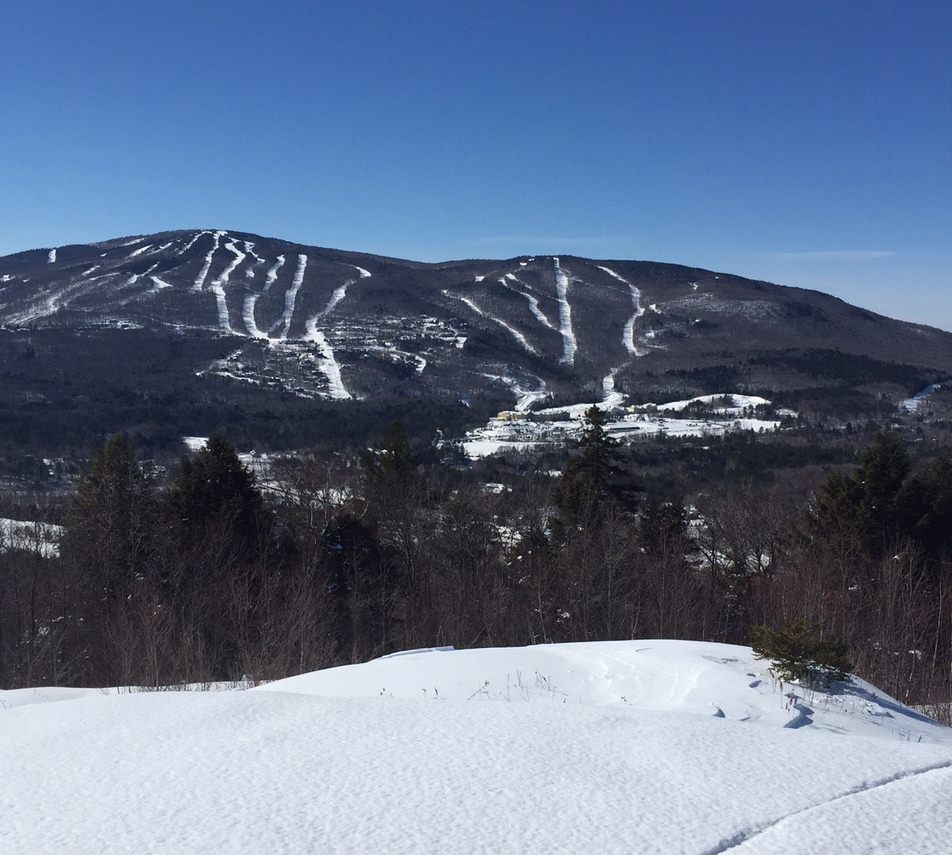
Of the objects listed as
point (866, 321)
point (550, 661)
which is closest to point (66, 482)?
point (550, 661)

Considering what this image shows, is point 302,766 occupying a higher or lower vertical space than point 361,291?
lower

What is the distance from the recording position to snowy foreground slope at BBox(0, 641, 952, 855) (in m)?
4.46

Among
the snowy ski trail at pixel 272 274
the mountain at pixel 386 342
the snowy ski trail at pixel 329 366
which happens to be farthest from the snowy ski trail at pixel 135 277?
the snowy ski trail at pixel 329 366

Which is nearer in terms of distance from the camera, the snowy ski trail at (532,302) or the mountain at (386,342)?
the mountain at (386,342)

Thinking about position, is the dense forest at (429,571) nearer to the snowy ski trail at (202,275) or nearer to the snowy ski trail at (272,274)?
the snowy ski trail at (202,275)

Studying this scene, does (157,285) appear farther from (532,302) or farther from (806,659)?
(806,659)

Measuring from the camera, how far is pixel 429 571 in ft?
87.7

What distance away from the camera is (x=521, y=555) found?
26031mm

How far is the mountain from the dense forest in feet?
165

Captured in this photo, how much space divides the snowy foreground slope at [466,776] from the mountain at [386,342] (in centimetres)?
7060

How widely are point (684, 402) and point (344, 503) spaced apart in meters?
81.6

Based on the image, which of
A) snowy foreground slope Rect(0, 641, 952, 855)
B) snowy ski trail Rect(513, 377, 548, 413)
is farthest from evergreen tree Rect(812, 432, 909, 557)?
snowy ski trail Rect(513, 377, 548, 413)

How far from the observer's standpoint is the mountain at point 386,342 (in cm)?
10275

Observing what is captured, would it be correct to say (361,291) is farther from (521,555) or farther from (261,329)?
(521,555)
